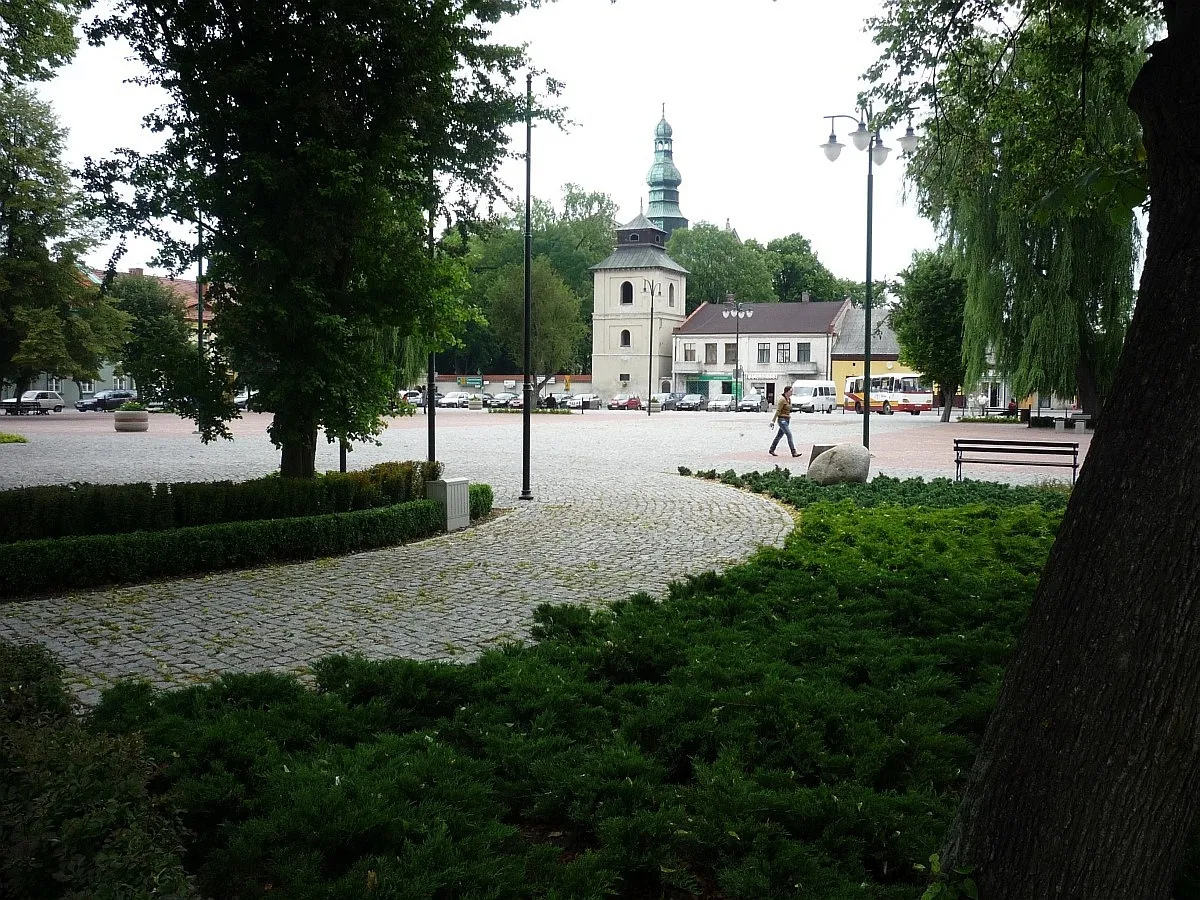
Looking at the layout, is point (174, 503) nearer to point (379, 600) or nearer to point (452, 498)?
point (379, 600)

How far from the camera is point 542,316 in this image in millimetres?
71688

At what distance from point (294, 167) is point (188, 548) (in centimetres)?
436

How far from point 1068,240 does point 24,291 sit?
1928 inches

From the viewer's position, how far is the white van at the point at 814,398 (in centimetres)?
6819

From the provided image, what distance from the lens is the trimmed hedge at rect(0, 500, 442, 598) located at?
8555 millimetres

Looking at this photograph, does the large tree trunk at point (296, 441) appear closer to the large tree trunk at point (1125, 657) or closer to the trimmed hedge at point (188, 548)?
the trimmed hedge at point (188, 548)

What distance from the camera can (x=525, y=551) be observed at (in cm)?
1084

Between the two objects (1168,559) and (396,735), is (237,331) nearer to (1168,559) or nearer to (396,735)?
(396,735)

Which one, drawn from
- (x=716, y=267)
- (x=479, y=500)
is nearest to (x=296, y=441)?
(x=479, y=500)

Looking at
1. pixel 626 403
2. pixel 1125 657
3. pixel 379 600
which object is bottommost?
pixel 379 600

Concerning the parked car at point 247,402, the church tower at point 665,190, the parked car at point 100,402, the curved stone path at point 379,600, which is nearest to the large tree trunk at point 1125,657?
the curved stone path at point 379,600

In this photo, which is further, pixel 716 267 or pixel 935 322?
pixel 716 267

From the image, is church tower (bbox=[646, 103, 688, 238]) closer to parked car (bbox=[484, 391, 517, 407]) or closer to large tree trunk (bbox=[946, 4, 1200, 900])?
parked car (bbox=[484, 391, 517, 407])

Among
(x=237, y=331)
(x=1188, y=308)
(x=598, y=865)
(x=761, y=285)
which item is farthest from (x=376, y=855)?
(x=761, y=285)
